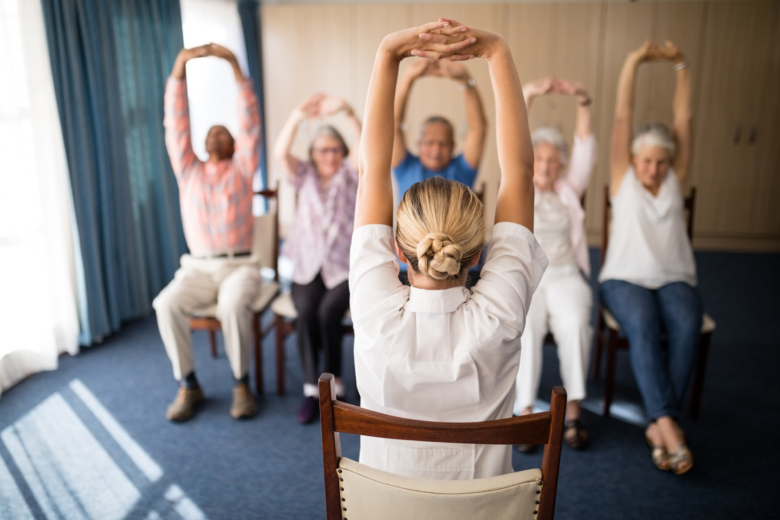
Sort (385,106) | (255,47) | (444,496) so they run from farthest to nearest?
(255,47)
(385,106)
(444,496)

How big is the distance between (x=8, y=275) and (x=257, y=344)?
1237 millimetres

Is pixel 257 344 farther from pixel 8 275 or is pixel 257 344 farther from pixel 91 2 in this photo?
pixel 91 2

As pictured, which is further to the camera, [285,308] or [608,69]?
[608,69]

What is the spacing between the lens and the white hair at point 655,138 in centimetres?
241

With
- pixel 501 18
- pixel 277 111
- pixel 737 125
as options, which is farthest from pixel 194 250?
pixel 737 125

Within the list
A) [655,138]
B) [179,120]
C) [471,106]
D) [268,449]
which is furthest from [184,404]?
[655,138]

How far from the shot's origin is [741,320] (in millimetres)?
3555

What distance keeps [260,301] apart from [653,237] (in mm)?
1753

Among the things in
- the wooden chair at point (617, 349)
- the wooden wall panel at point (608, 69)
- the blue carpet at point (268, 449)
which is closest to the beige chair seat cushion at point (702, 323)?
the wooden chair at point (617, 349)

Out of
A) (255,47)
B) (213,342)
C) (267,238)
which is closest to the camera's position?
(267,238)

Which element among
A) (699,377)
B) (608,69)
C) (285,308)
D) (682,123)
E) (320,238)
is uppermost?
(608,69)

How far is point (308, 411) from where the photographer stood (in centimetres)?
242

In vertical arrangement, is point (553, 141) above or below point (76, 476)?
above

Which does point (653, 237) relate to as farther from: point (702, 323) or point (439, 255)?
point (439, 255)
